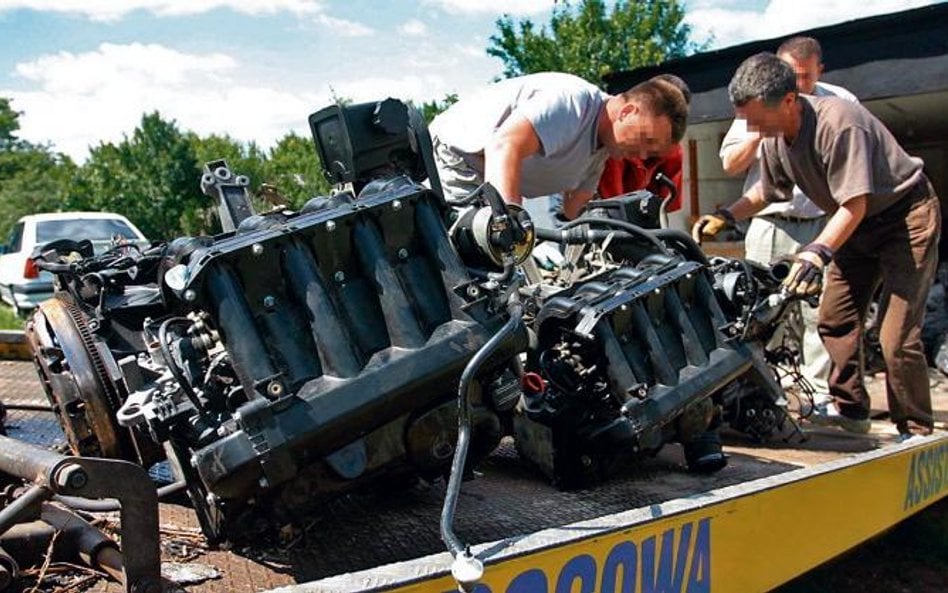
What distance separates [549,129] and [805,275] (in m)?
1.00

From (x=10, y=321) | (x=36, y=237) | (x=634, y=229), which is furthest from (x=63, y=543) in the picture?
(x=36, y=237)

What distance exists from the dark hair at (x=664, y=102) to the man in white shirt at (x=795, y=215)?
122 cm

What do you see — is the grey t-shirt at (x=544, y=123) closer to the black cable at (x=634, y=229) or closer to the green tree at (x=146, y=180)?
the black cable at (x=634, y=229)

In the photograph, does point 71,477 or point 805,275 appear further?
point 805,275

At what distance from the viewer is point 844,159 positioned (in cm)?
343

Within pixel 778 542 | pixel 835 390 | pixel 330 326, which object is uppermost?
pixel 330 326

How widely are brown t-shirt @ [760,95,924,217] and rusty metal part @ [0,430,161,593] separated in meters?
2.80

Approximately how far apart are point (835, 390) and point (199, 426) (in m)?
3.00

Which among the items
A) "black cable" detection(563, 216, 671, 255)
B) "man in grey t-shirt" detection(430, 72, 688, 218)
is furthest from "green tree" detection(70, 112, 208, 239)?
"black cable" detection(563, 216, 671, 255)

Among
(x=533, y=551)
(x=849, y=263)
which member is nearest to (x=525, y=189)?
(x=849, y=263)

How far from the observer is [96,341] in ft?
6.72

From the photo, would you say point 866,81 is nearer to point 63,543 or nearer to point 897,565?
point 897,565

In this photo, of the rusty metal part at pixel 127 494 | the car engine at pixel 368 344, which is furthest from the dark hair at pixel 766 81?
the rusty metal part at pixel 127 494

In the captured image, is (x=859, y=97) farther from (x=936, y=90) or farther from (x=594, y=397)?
(x=594, y=397)
